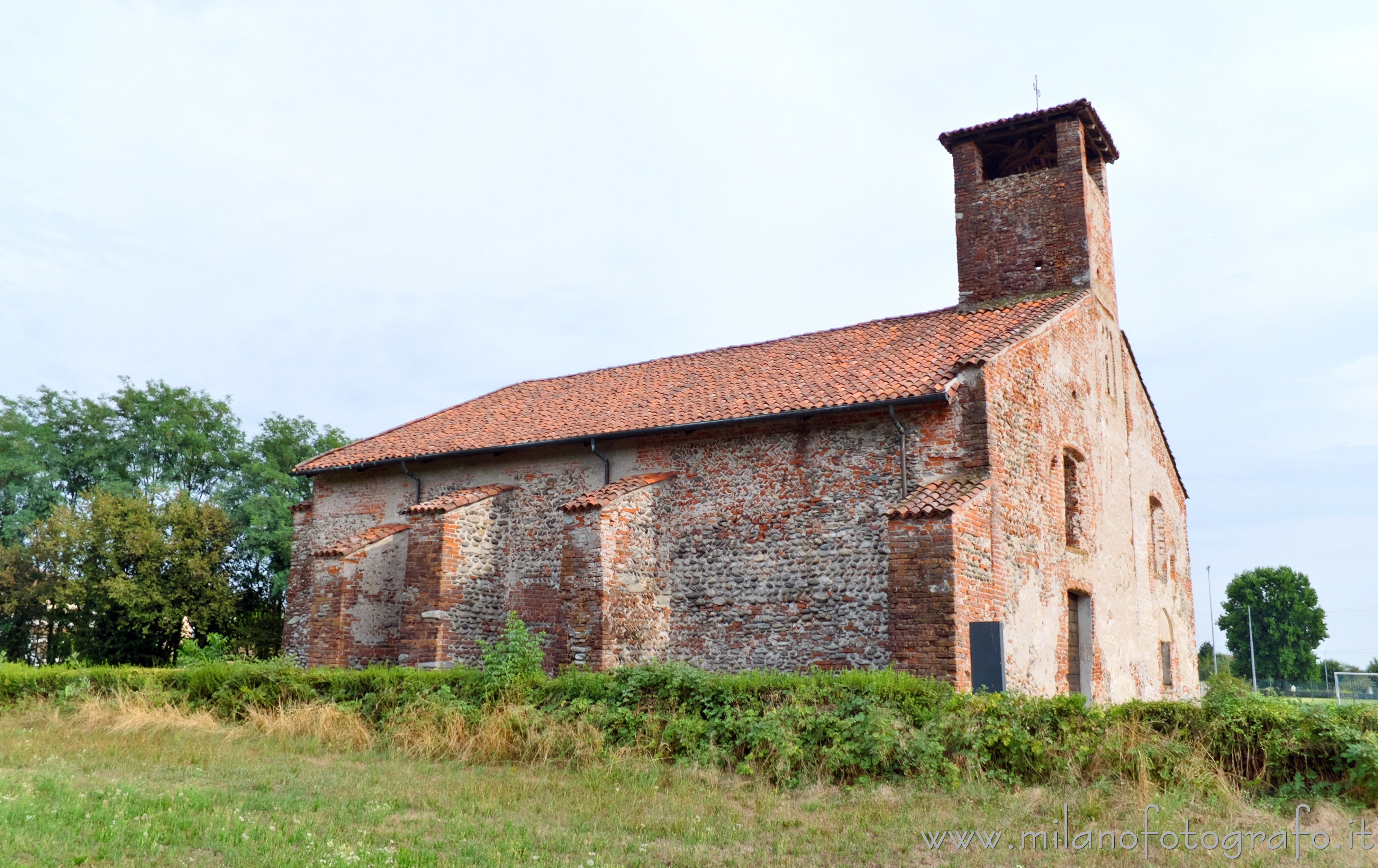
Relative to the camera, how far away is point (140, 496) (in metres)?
28.5

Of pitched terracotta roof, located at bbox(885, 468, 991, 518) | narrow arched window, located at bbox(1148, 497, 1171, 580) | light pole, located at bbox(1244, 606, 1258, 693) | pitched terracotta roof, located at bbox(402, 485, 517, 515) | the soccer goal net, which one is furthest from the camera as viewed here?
light pole, located at bbox(1244, 606, 1258, 693)

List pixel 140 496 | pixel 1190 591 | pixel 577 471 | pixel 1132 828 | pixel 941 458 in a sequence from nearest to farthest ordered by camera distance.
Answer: pixel 1132 828 → pixel 941 458 → pixel 577 471 → pixel 1190 591 → pixel 140 496

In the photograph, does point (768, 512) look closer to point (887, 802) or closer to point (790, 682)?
point (790, 682)

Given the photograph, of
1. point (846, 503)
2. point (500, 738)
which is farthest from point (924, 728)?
point (846, 503)

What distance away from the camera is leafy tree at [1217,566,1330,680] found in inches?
A: 2271

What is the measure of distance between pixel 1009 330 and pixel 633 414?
692 cm

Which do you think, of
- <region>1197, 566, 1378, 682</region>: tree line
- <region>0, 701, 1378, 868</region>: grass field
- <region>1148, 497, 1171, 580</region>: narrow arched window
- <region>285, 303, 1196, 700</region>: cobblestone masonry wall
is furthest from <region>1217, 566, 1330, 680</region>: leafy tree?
<region>0, 701, 1378, 868</region>: grass field

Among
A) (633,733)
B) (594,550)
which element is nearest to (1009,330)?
(594,550)

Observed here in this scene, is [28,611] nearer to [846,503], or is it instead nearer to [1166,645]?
[846,503]

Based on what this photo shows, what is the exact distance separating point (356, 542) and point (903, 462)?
36.1 ft

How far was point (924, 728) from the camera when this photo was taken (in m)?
9.82

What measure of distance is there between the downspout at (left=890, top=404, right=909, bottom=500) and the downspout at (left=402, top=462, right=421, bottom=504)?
10366 millimetres

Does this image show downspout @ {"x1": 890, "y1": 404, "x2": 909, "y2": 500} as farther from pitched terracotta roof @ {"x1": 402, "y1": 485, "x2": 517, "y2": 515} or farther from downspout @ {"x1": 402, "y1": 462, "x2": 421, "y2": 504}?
downspout @ {"x1": 402, "y1": 462, "x2": 421, "y2": 504}

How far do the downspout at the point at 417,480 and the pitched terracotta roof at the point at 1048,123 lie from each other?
13.2 meters
